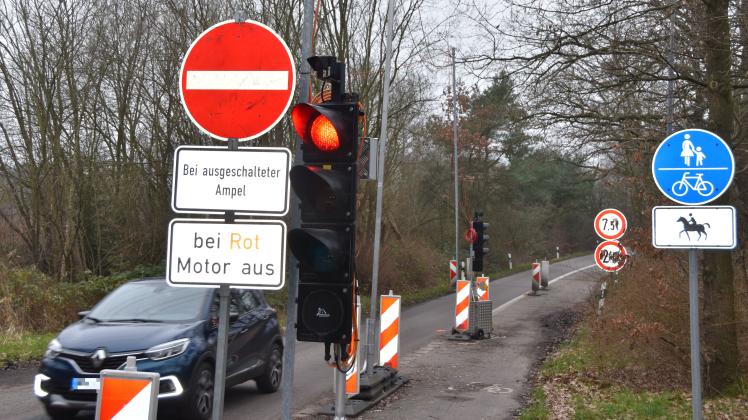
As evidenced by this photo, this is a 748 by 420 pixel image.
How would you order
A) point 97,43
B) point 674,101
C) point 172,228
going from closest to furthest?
point 172,228, point 674,101, point 97,43

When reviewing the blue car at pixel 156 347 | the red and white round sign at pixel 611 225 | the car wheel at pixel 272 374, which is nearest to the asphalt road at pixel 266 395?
the car wheel at pixel 272 374

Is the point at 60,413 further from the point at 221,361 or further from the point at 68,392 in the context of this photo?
the point at 221,361

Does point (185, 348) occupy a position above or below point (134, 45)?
below

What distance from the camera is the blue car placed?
841cm

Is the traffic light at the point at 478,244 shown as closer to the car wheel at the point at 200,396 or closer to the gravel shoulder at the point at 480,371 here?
the gravel shoulder at the point at 480,371

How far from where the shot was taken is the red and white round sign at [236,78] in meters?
4.41

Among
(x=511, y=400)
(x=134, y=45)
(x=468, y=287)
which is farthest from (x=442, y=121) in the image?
(x=511, y=400)

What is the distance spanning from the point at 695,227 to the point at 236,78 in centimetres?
428

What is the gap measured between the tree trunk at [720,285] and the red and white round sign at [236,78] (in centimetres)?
724

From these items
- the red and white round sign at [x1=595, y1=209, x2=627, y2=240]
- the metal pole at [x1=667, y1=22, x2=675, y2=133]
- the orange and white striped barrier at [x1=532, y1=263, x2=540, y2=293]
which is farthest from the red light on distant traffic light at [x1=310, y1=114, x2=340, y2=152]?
the orange and white striped barrier at [x1=532, y1=263, x2=540, y2=293]

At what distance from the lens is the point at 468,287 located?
18281 millimetres

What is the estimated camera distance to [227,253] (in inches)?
163

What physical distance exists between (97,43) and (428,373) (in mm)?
14350

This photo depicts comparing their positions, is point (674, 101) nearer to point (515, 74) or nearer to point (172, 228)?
point (515, 74)
